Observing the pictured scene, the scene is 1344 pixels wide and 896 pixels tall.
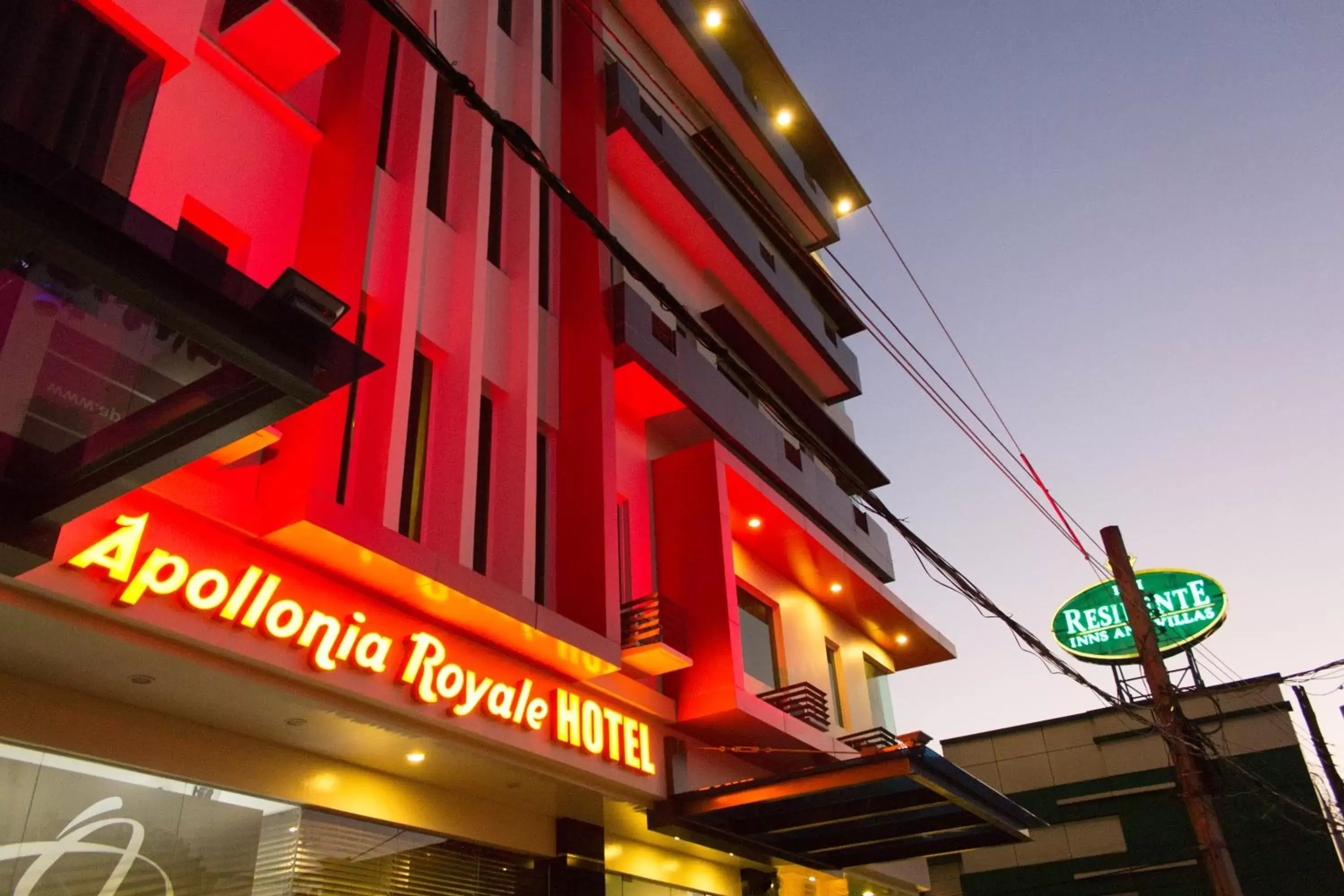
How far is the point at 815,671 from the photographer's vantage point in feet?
59.7

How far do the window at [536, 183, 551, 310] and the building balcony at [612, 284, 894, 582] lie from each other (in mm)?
978

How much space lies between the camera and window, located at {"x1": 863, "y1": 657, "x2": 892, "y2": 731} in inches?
818

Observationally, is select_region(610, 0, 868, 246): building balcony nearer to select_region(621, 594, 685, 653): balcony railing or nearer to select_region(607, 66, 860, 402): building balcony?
select_region(607, 66, 860, 402): building balcony

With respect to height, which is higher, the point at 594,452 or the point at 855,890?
the point at 594,452

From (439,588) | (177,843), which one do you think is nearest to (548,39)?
(439,588)

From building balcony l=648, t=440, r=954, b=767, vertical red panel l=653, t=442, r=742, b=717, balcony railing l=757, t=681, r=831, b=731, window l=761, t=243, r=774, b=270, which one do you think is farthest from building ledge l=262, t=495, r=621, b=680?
window l=761, t=243, r=774, b=270

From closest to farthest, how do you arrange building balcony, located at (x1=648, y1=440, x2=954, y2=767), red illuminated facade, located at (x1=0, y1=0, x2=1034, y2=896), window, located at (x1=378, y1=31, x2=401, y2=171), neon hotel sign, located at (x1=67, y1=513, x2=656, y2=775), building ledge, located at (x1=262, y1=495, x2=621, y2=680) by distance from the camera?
red illuminated facade, located at (x1=0, y1=0, x2=1034, y2=896) → neon hotel sign, located at (x1=67, y1=513, x2=656, y2=775) → building ledge, located at (x1=262, y1=495, x2=621, y2=680) → window, located at (x1=378, y1=31, x2=401, y2=171) → building balcony, located at (x1=648, y1=440, x2=954, y2=767)

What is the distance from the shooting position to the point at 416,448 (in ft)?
37.1

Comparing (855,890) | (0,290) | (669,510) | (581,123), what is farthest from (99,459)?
(855,890)

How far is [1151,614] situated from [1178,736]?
44.6 feet

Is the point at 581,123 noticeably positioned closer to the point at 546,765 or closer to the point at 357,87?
the point at 357,87

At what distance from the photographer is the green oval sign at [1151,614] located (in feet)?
86.3

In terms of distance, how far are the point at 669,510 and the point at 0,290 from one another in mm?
10268

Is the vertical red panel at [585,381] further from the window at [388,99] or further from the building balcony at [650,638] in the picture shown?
the window at [388,99]
